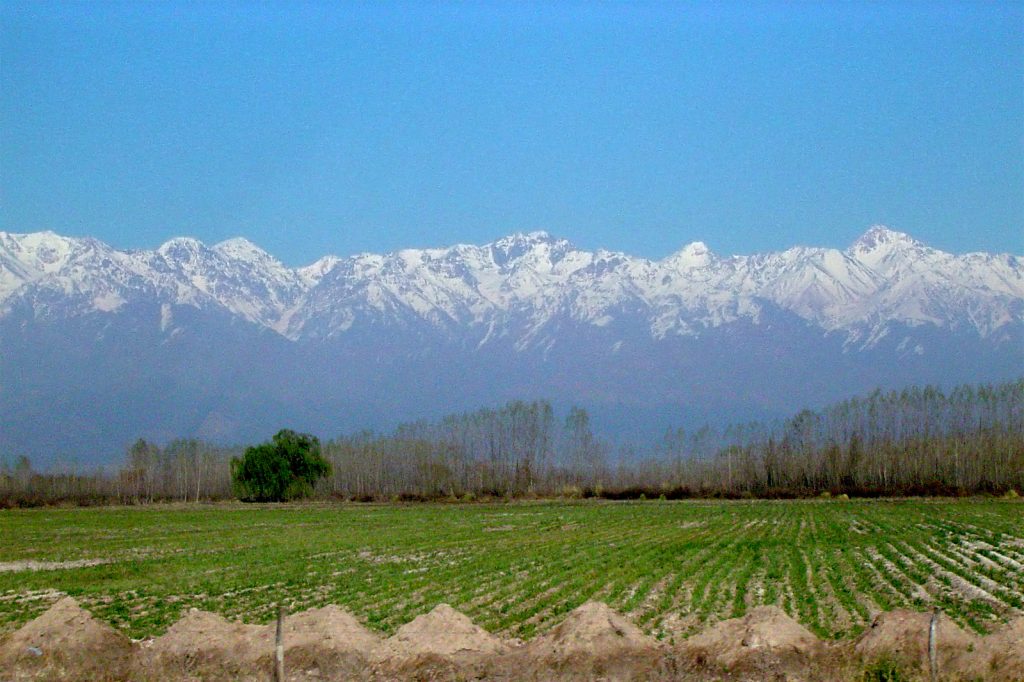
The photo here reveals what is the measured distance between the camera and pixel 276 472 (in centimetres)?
13862

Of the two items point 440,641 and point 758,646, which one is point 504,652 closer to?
point 440,641

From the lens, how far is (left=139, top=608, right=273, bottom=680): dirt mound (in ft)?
61.9

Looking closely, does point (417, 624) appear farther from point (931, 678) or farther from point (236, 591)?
point (236, 591)

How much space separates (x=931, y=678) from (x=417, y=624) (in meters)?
8.57

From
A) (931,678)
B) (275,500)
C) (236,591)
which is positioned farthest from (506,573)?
(275,500)

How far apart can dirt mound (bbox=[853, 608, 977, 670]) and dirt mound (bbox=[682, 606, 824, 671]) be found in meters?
0.87

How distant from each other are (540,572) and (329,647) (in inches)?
618

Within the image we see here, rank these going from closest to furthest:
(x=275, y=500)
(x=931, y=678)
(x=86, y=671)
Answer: (x=931, y=678)
(x=86, y=671)
(x=275, y=500)

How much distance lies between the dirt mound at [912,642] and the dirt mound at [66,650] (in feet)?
42.2

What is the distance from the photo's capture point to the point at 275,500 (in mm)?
139000

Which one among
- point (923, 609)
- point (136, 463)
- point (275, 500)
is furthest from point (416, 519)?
point (136, 463)

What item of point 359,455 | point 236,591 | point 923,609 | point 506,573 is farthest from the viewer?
point 359,455

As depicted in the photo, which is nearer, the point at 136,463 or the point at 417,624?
the point at 417,624

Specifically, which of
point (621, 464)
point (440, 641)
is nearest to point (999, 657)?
point (440, 641)
